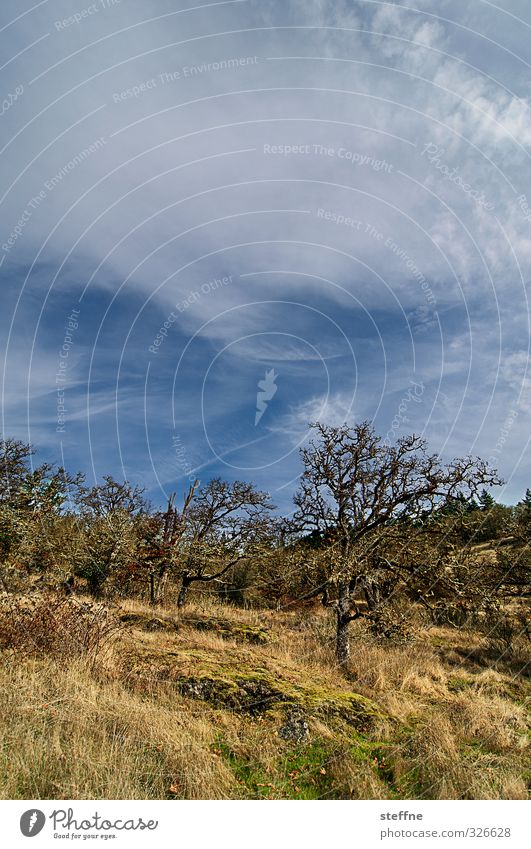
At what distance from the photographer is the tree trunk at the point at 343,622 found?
1345cm

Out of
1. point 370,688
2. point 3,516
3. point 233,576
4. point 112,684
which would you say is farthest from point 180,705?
point 233,576

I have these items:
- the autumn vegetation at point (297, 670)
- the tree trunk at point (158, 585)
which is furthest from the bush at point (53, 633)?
the tree trunk at point (158, 585)

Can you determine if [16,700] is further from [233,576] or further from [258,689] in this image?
[233,576]

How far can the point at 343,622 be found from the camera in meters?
13.6

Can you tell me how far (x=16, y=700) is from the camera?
21.3 ft

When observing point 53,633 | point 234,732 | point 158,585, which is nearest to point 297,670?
point 234,732

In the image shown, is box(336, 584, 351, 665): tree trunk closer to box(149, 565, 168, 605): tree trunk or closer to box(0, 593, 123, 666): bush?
box(0, 593, 123, 666): bush

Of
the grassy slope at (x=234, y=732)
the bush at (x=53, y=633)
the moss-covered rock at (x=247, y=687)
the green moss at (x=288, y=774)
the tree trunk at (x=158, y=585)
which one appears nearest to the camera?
the grassy slope at (x=234, y=732)

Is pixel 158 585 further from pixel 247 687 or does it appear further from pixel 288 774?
pixel 288 774

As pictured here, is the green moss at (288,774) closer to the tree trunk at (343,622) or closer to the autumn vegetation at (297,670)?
the autumn vegetation at (297,670)

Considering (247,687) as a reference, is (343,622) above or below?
above

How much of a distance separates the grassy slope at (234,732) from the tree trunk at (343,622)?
4.23 ft

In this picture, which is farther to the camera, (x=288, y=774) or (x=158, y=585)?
(x=158, y=585)

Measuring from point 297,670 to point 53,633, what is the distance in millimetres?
6845
